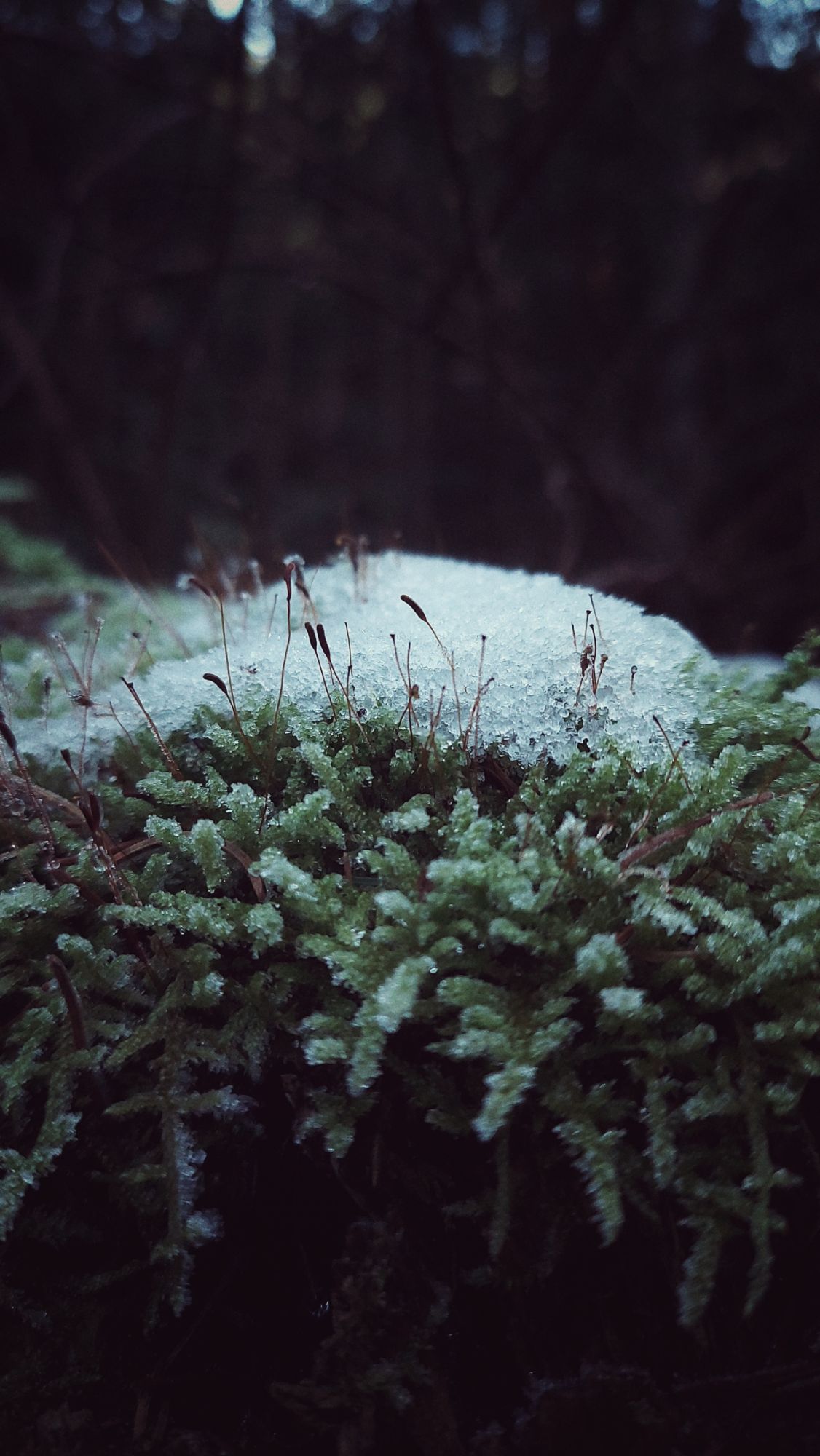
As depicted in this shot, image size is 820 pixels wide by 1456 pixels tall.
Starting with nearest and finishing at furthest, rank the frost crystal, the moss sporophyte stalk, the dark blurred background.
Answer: the moss sporophyte stalk → the frost crystal → the dark blurred background

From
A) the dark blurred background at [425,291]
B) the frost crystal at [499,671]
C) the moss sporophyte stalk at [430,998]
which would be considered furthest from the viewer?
the dark blurred background at [425,291]

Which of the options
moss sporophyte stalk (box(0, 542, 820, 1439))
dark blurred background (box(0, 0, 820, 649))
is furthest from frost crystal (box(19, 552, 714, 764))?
dark blurred background (box(0, 0, 820, 649))

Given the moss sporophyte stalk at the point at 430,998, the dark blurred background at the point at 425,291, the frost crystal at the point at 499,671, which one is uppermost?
the dark blurred background at the point at 425,291

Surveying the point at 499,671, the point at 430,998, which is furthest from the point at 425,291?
the point at 430,998

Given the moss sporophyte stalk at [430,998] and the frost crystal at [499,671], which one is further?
the frost crystal at [499,671]

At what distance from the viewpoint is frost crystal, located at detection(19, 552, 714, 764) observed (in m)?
1.31

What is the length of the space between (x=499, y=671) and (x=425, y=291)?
6894mm

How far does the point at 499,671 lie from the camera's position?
1369 millimetres

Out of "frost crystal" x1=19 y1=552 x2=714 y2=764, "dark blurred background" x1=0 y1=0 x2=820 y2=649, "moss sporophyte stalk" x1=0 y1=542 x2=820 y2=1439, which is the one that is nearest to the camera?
"moss sporophyte stalk" x1=0 y1=542 x2=820 y2=1439

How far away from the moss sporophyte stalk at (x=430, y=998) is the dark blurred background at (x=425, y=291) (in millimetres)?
2648

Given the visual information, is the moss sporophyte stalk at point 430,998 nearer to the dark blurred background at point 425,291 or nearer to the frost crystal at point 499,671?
the frost crystal at point 499,671

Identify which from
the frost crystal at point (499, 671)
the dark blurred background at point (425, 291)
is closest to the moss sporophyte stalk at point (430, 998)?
the frost crystal at point (499, 671)

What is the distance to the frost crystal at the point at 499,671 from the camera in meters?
1.31

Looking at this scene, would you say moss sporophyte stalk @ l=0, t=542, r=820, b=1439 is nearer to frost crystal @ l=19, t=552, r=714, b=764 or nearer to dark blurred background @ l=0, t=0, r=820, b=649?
frost crystal @ l=19, t=552, r=714, b=764
